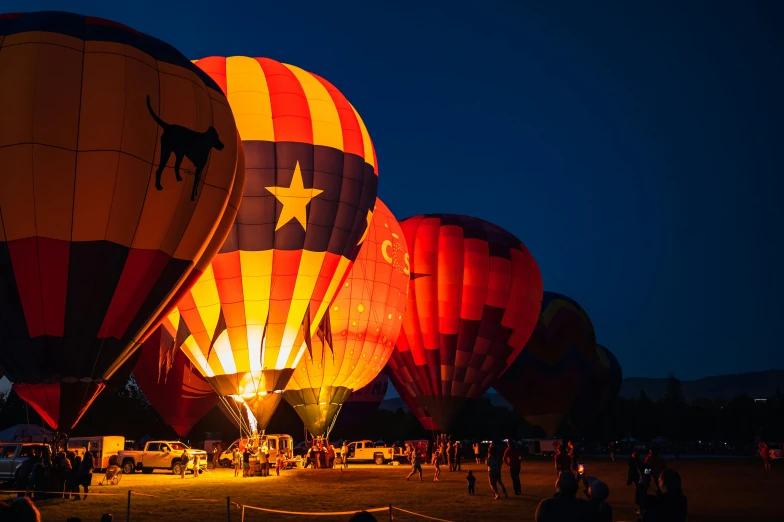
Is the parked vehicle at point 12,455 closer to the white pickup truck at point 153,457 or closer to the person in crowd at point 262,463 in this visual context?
the person in crowd at point 262,463

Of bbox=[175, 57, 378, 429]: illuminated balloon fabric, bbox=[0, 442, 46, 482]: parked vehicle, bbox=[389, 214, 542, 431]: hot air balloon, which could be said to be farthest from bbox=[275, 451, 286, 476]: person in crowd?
bbox=[389, 214, 542, 431]: hot air balloon

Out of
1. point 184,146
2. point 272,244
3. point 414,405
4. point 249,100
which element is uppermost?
point 249,100

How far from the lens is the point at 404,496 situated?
50.2 feet

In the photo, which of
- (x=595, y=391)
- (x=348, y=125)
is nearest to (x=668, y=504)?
(x=348, y=125)

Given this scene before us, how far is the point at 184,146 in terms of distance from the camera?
15.5 metres

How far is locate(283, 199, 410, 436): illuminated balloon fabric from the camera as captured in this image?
1080 inches

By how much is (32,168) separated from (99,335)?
321 centimetres

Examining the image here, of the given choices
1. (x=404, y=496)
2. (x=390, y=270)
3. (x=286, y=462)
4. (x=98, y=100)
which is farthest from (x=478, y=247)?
(x=98, y=100)

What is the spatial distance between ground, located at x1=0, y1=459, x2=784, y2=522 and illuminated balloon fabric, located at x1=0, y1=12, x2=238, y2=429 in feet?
8.31

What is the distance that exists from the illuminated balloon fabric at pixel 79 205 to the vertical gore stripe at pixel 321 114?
22.9 ft

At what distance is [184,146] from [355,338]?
13566 millimetres

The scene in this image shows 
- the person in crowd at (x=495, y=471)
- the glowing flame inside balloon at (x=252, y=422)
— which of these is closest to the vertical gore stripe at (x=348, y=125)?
the glowing flame inside balloon at (x=252, y=422)

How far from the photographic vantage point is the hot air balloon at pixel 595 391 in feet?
151

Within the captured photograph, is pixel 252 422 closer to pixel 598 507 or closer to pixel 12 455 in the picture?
pixel 12 455
